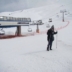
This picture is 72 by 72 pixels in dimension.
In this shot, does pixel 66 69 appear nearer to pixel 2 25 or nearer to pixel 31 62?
pixel 31 62

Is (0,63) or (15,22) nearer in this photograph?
(0,63)

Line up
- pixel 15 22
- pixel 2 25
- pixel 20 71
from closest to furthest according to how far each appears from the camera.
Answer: pixel 20 71 → pixel 2 25 → pixel 15 22

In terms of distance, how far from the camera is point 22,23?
124 feet

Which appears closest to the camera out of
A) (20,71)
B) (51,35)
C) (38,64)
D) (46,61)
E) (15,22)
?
(20,71)

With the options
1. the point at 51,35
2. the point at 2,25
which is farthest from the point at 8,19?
the point at 51,35

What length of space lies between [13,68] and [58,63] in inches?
98.4

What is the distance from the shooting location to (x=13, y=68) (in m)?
7.65

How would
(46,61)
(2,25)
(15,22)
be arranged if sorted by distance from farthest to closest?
(15,22), (2,25), (46,61)

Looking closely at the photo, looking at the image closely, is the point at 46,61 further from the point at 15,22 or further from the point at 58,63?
the point at 15,22

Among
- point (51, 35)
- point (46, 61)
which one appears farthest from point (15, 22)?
point (46, 61)

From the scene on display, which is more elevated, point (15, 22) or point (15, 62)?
point (15, 22)

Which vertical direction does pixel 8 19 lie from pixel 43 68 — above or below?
above

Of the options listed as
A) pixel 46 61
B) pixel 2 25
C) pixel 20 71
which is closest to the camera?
pixel 20 71

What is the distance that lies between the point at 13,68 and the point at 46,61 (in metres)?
2.07
